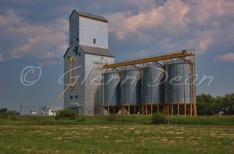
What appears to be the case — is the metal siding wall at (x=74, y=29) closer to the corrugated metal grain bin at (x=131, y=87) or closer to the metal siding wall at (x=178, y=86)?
the corrugated metal grain bin at (x=131, y=87)

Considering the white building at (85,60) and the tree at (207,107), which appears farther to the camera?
the tree at (207,107)

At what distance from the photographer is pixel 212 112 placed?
117188mm

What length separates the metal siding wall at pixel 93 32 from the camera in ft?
369

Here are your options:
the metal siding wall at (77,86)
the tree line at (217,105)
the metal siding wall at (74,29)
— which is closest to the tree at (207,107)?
the tree line at (217,105)

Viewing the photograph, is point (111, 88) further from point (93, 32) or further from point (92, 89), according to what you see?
point (93, 32)

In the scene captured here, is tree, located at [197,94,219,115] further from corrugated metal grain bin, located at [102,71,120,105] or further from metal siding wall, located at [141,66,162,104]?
corrugated metal grain bin, located at [102,71,120,105]

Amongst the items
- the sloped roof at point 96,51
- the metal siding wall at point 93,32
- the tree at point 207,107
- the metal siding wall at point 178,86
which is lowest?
the tree at point 207,107

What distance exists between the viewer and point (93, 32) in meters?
116

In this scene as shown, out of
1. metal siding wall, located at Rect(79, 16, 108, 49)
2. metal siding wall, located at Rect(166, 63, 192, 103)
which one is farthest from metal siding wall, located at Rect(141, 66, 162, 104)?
metal siding wall, located at Rect(79, 16, 108, 49)

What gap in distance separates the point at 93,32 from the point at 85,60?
11.8m

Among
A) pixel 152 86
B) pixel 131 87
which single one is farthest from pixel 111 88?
pixel 152 86

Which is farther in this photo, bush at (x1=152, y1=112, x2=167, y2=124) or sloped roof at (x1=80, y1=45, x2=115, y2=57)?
sloped roof at (x1=80, y1=45, x2=115, y2=57)

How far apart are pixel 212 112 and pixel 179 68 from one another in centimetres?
3451

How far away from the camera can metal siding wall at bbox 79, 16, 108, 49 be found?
112500 millimetres
